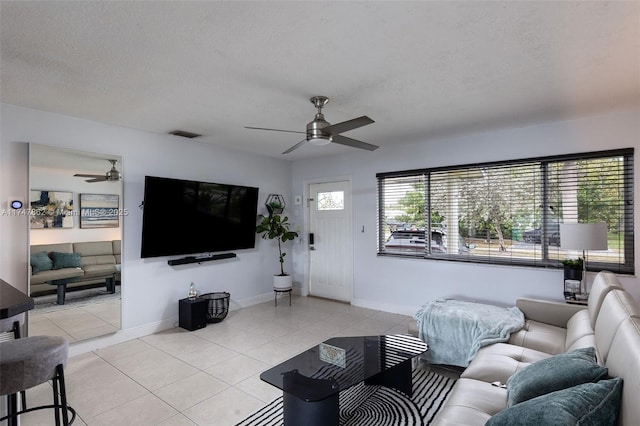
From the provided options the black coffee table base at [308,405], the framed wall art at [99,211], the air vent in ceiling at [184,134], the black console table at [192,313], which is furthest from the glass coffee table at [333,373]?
the air vent in ceiling at [184,134]

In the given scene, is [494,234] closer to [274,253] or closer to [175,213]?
[274,253]

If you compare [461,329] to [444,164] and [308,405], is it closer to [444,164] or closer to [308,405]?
[308,405]

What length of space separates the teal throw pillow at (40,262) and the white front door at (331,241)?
361 cm

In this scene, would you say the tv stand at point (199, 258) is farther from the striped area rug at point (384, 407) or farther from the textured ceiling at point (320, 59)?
the striped area rug at point (384, 407)

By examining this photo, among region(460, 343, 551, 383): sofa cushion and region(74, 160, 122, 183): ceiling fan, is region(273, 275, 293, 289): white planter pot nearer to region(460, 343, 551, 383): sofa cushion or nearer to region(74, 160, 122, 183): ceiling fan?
region(74, 160, 122, 183): ceiling fan

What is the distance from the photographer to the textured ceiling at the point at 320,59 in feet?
5.57

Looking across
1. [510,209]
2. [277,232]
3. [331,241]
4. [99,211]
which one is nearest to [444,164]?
[510,209]

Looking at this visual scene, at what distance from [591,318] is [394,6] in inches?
98.0

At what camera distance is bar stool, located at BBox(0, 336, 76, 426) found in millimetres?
1447

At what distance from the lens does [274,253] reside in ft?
18.6

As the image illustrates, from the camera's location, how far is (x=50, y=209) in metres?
3.19

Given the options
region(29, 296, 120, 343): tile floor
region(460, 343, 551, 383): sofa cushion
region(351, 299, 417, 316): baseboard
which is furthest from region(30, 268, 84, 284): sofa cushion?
region(460, 343, 551, 383): sofa cushion

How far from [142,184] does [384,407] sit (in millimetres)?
3541

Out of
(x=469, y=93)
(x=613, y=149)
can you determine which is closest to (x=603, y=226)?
(x=613, y=149)
